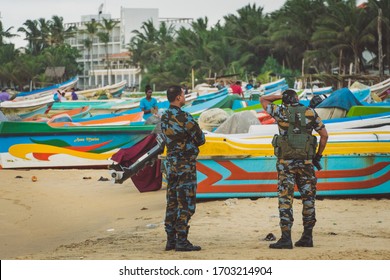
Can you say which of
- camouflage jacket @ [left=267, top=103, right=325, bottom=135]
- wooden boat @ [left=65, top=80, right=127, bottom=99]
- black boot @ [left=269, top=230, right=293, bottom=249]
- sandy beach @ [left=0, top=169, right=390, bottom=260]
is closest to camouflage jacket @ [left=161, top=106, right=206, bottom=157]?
camouflage jacket @ [left=267, top=103, right=325, bottom=135]

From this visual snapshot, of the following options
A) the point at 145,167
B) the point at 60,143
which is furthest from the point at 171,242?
the point at 60,143

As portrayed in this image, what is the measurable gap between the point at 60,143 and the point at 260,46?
59.5 metres

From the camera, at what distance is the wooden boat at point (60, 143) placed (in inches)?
698

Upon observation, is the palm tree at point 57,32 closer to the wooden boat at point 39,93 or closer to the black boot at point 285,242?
the wooden boat at point 39,93

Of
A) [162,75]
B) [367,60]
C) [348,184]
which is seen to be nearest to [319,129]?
[348,184]

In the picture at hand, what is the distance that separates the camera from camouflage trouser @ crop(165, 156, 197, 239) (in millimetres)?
8008

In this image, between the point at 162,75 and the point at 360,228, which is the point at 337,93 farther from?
the point at 162,75

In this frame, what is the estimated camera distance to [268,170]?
466 inches

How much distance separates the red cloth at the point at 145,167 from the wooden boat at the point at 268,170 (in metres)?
1.64

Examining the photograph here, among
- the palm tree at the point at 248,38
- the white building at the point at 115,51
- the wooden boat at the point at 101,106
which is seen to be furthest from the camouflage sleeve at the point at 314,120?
the white building at the point at 115,51

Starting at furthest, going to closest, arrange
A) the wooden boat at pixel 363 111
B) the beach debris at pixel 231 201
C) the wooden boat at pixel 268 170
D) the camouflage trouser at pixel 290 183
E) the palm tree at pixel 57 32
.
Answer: the palm tree at pixel 57 32 < the wooden boat at pixel 363 111 < the wooden boat at pixel 268 170 < the beach debris at pixel 231 201 < the camouflage trouser at pixel 290 183

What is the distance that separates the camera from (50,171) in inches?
698

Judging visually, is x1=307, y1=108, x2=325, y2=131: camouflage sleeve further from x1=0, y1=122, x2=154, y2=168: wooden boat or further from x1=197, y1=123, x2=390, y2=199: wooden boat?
x1=0, y1=122, x2=154, y2=168: wooden boat

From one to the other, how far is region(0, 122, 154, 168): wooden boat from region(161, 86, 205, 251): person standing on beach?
954cm
